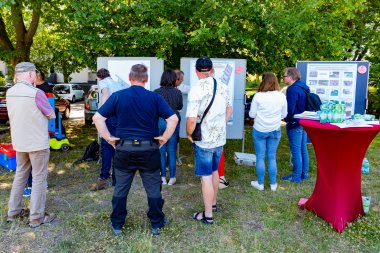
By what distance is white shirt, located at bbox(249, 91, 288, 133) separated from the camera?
14.5 feet

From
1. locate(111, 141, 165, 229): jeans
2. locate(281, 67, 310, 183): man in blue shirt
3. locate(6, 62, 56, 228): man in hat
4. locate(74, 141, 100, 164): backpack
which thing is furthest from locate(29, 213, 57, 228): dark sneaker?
locate(281, 67, 310, 183): man in blue shirt

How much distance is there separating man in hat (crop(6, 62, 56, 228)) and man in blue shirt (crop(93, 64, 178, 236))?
717 millimetres

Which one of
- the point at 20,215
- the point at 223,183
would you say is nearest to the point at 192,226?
the point at 223,183

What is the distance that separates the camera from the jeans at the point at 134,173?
3155mm

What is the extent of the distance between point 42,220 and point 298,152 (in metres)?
3.56

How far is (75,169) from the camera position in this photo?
19.5ft

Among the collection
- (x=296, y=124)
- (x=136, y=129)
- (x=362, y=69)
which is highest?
(x=362, y=69)

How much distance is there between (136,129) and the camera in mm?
3127

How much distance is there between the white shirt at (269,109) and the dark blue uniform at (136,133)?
1.68 m

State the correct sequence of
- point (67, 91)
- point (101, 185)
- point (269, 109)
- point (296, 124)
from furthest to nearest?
1. point (67, 91)
2. point (296, 124)
3. point (101, 185)
4. point (269, 109)

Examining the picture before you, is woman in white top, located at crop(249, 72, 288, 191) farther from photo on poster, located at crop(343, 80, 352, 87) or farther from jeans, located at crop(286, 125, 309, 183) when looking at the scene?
photo on poster, located at crop(343, 80, 352, 87)

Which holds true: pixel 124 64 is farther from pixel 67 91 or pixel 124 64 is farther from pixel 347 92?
pixel 67 91

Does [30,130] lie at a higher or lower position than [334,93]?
lower

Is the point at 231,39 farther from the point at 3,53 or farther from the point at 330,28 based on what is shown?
the point at 3,53
